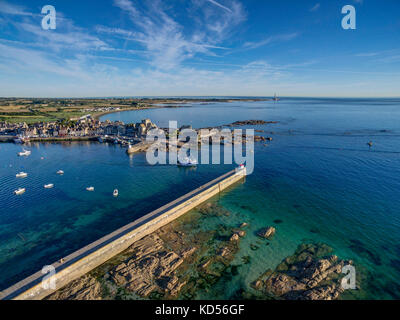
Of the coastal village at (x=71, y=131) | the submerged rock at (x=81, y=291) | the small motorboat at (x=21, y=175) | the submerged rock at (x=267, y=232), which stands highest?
the coastal village at (x=71, y=131)

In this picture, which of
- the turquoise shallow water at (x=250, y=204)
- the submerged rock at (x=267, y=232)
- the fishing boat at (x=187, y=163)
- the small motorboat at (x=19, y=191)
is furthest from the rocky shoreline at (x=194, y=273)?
the small motorboat at (x=19, y=191)

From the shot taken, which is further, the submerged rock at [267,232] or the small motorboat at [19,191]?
the small motorboat at [19,191]

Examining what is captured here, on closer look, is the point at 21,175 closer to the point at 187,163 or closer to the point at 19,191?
the point at 19,191

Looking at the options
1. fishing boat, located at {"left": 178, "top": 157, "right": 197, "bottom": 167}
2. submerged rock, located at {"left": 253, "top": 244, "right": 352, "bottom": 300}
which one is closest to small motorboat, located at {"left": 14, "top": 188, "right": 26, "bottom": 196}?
fishing boat, located at {"left": 178, "top": 157, "right": 197, "bottom": 167}

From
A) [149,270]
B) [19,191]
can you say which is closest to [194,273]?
[149,270]

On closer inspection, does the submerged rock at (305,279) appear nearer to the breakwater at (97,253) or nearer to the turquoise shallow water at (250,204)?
the turquoise shallow water at (250,204)
